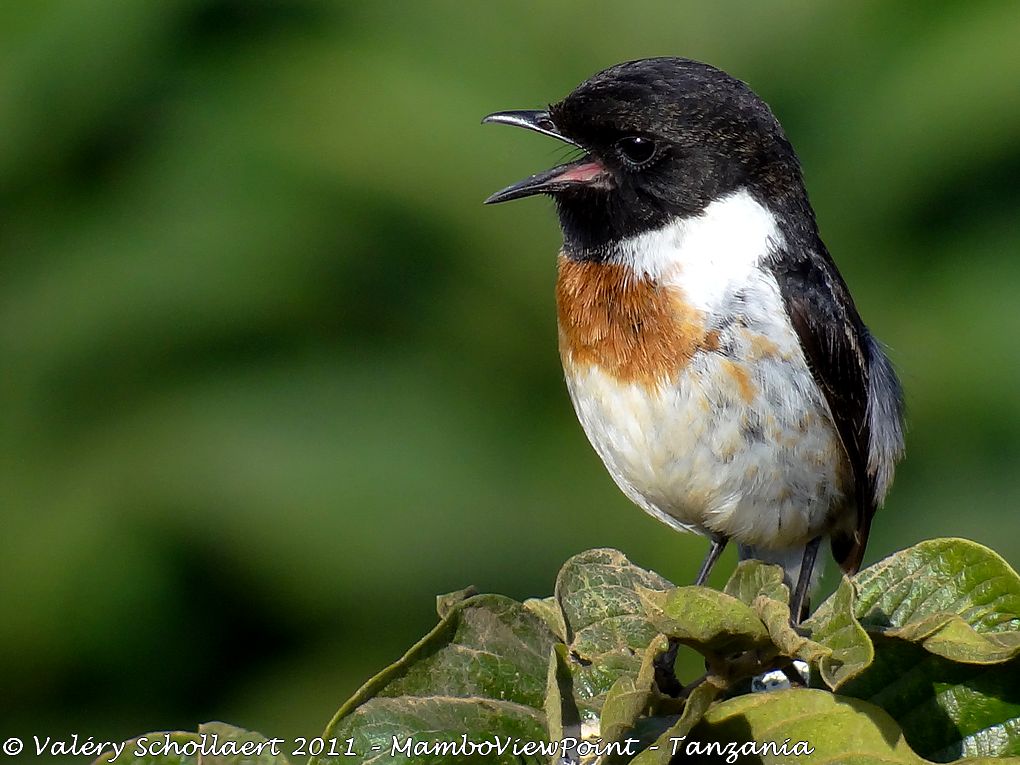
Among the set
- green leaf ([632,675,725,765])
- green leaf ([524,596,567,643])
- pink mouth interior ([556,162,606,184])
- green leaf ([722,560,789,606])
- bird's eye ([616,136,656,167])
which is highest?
bird's eye ([616,136,656,167])

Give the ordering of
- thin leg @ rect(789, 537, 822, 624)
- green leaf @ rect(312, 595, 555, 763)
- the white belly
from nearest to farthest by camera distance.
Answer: green leaf @ rect(312, 595, 555, 763) < the white belly < thin leg @ rect(789, 537, 822, 624)

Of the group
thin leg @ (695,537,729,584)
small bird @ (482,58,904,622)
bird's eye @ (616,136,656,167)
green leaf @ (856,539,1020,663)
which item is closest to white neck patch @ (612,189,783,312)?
small bird @ (482,58,904,622)

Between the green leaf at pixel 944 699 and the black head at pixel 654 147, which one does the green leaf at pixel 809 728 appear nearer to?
the green leaf at pixel 944 699

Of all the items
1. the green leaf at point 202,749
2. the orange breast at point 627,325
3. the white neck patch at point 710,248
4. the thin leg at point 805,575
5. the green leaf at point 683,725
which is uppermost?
the white neck patch at point 710,248

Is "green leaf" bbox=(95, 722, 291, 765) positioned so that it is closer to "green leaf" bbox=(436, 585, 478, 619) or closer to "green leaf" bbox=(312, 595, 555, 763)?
"green leaf" bbox=(312, 595, 555, 763)

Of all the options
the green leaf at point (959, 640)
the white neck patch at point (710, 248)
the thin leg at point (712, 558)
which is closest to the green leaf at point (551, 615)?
the green leaf at point (959, 640)

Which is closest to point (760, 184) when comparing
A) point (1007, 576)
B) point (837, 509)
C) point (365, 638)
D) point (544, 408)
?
point (837, 509)

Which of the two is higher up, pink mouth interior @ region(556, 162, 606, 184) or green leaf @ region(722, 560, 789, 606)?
pink mouth interior @ region(556, 162, 606, 184)

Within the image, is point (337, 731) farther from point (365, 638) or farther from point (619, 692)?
point (365, 638)

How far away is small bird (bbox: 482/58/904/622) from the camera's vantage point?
249 cm

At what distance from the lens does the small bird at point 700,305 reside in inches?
97.9

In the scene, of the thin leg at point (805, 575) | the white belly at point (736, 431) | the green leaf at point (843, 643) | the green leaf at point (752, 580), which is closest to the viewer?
the green leaf at point (843, 643)

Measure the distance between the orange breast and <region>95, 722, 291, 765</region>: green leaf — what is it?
1.16 metres

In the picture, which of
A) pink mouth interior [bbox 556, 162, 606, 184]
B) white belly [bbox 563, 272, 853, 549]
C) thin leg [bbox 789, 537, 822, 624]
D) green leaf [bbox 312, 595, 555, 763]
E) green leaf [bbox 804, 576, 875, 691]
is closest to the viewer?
green leaf [bbox 804, 576, 875, 691]
